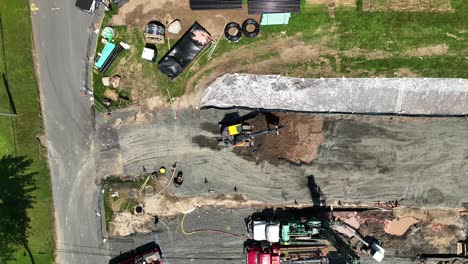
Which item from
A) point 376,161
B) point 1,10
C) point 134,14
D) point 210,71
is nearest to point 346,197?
point 376,161

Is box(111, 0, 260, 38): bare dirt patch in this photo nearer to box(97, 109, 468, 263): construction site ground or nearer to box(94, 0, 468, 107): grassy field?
box(94, 0, 468, 107): grassy field

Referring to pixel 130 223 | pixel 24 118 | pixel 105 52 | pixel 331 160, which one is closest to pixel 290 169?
pixel 331 160

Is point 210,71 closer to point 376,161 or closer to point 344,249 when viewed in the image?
point 376,161

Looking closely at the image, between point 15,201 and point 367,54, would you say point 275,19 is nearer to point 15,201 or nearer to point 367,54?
point 367,54

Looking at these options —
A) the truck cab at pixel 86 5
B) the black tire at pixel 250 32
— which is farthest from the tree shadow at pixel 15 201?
the black tire at pixel 250 32

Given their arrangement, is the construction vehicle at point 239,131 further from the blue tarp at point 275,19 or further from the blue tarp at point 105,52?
the blue tarp at point 105,52
